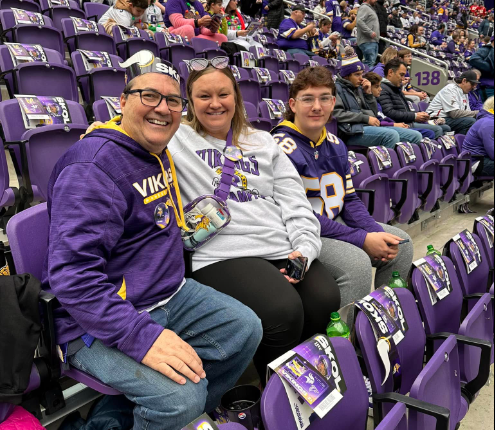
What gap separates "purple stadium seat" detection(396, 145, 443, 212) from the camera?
3.53m

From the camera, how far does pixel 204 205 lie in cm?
147

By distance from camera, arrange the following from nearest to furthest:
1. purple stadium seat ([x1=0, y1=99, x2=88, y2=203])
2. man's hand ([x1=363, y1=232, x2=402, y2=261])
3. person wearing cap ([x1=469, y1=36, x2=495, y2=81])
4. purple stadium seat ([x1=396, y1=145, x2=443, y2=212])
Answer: man's hand ([x1=363, y1=232, x2=402, y2=261])
purple stadium seat ([x1=0, y1=99, x2=88, y2=203])
purple stadium seat ([x1=396, y1=145, x2=443, y2=212])
person wearing cap ([x1=469, y1=36, x2=495, y2=81])

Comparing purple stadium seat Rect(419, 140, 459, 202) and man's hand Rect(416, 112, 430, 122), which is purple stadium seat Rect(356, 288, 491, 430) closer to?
purple stadium seat Rect(419, 140, 459, 202)

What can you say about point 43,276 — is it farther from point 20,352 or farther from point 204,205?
point 204,205

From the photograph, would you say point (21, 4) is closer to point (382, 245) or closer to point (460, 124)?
point (382, 245)

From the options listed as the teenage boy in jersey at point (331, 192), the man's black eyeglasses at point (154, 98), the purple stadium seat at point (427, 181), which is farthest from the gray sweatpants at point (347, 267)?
the purple stadium seat at point (427, 181)

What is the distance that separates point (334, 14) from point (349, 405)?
10.3 meters

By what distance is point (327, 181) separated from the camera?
2.12m

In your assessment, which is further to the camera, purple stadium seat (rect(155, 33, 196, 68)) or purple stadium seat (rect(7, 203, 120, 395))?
purple stadium seat (rect(155, 33, 196, 68))

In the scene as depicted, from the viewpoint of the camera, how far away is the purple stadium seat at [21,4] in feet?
14.3

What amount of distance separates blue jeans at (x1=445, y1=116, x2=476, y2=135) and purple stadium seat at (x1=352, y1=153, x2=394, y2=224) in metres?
3.30

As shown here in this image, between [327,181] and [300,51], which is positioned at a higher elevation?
[300,51]

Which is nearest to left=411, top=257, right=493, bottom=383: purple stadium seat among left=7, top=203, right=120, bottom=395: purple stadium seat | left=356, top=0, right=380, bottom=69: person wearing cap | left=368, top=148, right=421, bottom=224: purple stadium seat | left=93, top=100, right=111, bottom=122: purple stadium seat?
left=7, top=203, right=120, bottom=395: purple stadium seat

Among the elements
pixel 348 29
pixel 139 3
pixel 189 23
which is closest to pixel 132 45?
pixel 139 3
